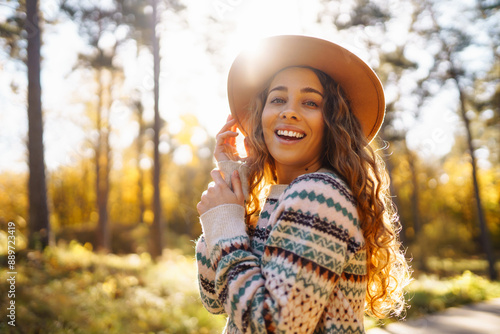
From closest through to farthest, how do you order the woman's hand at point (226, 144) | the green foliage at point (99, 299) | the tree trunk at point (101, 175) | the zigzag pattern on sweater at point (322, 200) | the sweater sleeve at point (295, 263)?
the sweater sleeve at point (295, 263)
the zigzag pattern on sweater at point (322, 200)
the woman's hand at point (226, 144)
the green foliage at point (99, 299)
the tree trunk at point (101, 175)

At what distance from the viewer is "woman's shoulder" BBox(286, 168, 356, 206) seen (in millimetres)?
1322

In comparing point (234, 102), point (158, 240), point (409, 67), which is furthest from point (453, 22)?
point (234, 102)

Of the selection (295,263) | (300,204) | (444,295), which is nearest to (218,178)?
(300,204)

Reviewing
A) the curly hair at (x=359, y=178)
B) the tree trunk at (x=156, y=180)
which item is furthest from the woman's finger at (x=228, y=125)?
the tree trunk at (x=156, y=180)

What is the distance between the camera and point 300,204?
130 cm

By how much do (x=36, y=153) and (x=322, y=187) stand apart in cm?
876

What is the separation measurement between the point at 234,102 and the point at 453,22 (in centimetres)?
1389

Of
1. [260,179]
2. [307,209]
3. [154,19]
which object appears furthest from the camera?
[154,19]

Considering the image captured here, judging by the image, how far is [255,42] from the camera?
182 centimetres

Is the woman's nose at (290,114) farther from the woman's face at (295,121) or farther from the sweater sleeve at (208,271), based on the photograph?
the sweater sleeve at (208,271)

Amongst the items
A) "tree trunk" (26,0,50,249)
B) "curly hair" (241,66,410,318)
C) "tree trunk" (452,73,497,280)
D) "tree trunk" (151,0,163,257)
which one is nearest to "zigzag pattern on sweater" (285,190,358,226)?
"curly hair" (241,66,410,318)

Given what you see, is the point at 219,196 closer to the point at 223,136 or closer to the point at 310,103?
the point at 223,136

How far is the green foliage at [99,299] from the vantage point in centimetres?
502

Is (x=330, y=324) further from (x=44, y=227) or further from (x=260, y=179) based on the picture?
(x=44, y=227)
